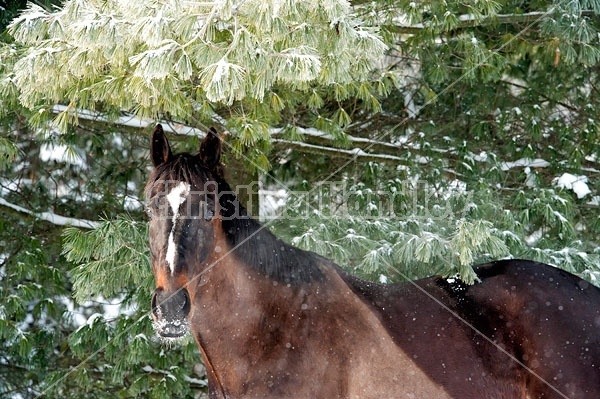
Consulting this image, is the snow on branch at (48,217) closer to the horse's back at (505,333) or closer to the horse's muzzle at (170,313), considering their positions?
the horse's muzzle at (170,313)

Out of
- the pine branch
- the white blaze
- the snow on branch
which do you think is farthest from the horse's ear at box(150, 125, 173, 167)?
the snow on branch

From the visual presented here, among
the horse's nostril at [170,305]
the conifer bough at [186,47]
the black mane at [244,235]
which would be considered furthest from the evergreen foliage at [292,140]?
the horse's nostril at [170,305]

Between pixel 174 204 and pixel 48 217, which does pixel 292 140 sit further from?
pixel 48 217

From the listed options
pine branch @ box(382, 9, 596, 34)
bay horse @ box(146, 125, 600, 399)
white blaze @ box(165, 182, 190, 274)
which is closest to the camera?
white blaze @ box(165, 182, 190, 274)

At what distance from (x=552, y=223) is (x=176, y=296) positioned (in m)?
3.53

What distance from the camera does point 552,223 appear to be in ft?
→ 17.7

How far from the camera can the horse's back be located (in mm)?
3617

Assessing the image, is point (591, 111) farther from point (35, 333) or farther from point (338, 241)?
point (35, 333)

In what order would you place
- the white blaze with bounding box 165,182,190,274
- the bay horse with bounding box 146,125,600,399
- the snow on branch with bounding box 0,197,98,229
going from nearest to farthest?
the white blaze with bounding box 165,182,190,274
the bay horse with bounding box 146,125,600,399
the snow on branch with bounding box 0,197,98,229

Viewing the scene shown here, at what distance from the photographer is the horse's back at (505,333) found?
3.62 metres

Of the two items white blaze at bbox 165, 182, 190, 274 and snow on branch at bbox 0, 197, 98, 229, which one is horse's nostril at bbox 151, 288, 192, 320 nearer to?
white blaze at bbox 165, 182, 190, 274

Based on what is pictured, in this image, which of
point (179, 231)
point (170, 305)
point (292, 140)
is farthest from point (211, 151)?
point (292, 140)

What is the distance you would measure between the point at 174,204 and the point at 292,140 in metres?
2.30

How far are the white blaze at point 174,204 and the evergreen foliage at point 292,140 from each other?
506 mm
